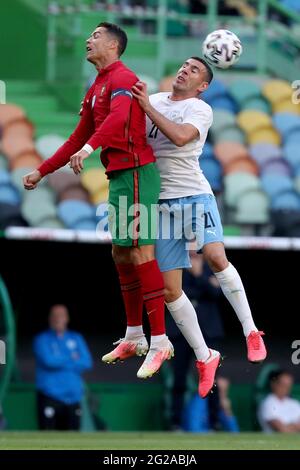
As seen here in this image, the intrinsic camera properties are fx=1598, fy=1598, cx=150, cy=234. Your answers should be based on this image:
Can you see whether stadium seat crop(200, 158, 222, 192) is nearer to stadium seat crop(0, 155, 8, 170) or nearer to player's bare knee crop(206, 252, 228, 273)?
stadium seat crop(0, 155, 8, 170)

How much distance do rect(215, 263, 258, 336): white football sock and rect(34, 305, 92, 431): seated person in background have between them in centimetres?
Result: 476

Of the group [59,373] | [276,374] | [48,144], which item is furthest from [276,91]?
[59,373]

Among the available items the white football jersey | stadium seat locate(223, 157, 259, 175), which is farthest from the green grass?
stadium seat locate(223, 157, 259, 175)

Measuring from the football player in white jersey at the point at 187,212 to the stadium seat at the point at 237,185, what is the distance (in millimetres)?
4431

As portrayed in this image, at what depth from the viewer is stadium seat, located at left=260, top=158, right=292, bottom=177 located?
654 inches

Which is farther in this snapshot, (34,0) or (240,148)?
(34,0)

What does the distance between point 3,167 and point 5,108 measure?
4.15 feet

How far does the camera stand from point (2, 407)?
16.7 m

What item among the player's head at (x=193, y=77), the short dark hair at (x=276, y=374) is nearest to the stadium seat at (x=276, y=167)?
the short dark hair at (x=276, y=374)

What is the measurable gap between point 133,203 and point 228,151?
5671 mm

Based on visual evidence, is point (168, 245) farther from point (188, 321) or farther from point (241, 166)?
point (241, 166)

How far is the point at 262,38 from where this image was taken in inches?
738
